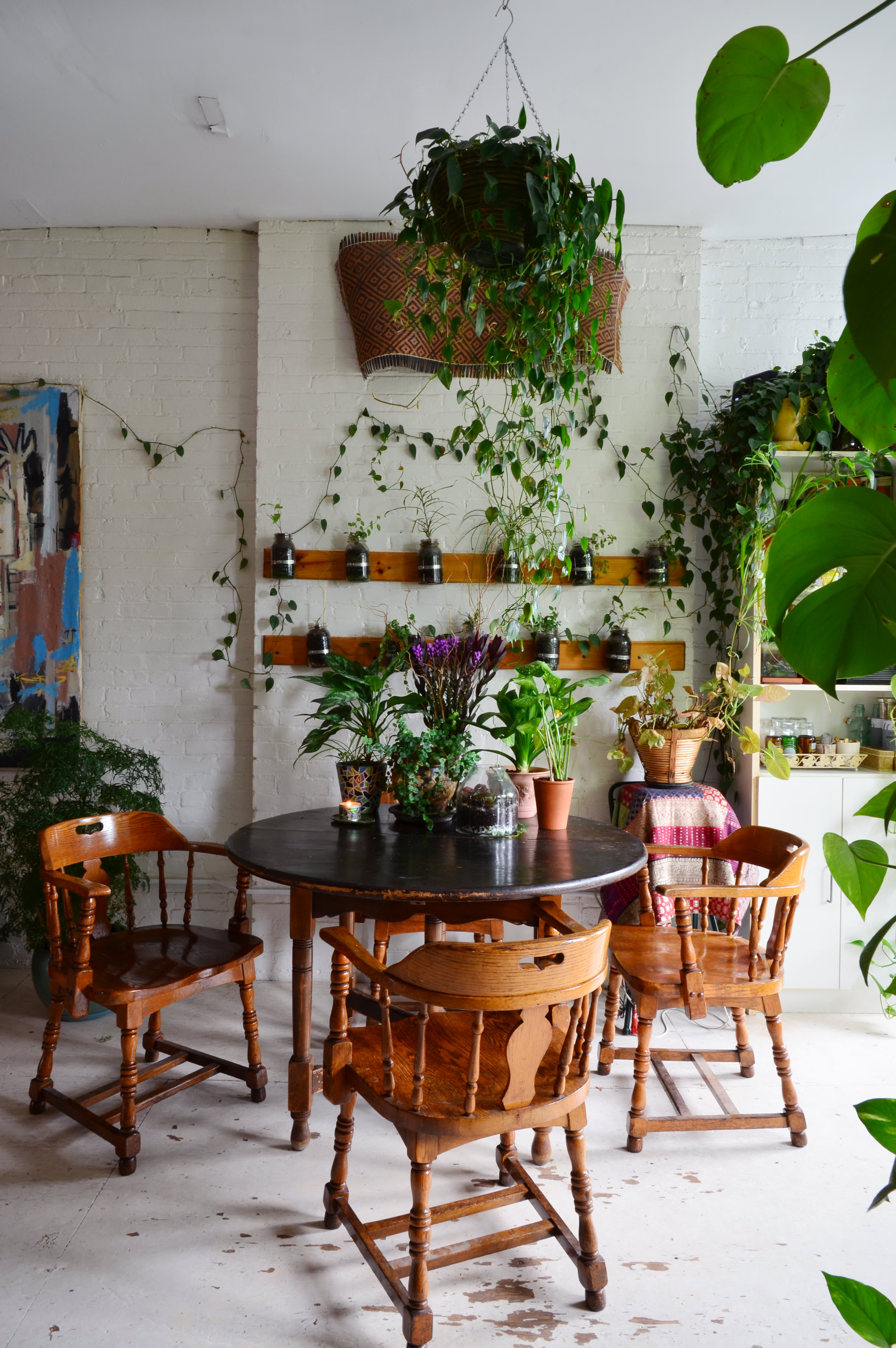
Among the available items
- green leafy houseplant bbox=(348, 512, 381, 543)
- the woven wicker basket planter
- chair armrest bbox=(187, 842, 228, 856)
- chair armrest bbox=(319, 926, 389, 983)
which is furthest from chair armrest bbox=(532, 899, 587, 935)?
green leafy houseplant bbox=(348, 512, 381, 543)

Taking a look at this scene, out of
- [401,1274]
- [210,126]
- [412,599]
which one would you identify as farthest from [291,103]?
[401,1274]

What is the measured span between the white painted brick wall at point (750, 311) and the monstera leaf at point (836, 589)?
12.4 ft

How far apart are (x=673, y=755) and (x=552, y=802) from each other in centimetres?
100

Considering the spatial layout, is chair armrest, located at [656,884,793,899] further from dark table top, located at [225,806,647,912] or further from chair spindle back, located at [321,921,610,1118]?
chair spindle back, located at [321,921,610,1118]

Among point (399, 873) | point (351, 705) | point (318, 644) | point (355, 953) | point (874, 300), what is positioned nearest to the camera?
point (874, 300)

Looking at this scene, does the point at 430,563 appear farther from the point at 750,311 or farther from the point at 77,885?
the point at 77,885

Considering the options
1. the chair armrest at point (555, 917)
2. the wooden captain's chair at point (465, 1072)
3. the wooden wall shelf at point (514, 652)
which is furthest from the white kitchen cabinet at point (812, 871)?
the wooden captain's chair at point (465, 1072)

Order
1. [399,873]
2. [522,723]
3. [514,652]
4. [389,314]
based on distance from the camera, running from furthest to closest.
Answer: [514,652]
[389,314]
[522,723]
[399,873]

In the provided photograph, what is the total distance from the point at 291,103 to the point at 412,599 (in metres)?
1.82

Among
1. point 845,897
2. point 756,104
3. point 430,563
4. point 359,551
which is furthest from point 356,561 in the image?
point 756,104

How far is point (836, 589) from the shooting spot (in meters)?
0.54

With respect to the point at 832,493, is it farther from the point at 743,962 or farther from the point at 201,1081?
the point at 201,1081

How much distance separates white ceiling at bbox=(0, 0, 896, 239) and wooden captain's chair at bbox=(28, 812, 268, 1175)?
2.33 metres

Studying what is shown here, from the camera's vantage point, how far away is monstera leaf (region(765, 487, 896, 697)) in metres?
0.52
